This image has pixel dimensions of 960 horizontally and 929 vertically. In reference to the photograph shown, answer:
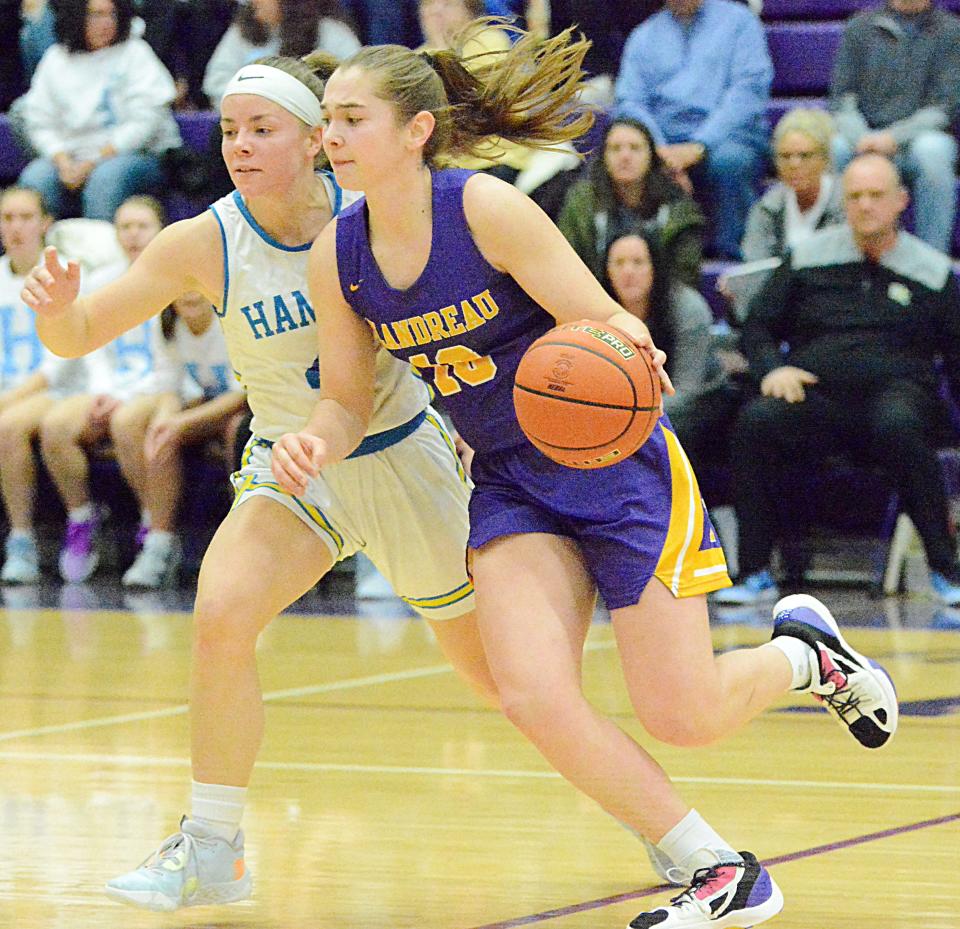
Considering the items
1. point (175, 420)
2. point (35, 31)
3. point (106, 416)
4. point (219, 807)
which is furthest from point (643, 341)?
point (35, 31)

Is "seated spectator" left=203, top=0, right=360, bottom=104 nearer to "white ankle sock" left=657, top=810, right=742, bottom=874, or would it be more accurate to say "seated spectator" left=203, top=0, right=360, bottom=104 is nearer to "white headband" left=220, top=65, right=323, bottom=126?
"white headband" left=220, top=65, right=323, bottom=126

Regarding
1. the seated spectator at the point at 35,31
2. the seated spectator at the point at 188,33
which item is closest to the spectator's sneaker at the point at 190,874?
the seated spectator at the point at 188,33

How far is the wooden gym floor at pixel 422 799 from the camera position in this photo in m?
3.53

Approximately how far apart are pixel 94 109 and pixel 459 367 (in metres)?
6.99

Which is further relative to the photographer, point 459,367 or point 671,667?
point 459,367

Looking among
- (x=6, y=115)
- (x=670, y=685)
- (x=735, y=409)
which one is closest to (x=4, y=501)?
(x=6, y=115)

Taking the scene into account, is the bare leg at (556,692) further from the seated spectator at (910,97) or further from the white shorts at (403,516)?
the seated spectator at (910,97)

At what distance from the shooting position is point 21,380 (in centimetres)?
927

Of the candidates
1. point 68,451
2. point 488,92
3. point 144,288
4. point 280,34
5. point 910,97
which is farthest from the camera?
point 280,34

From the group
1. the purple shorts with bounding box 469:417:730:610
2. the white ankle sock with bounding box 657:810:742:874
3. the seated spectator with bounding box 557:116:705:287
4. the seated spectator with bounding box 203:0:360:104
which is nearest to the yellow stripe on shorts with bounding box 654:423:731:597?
the purple shorts with bounding box 469:417:730:610

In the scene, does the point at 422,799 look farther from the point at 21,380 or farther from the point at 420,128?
the point at 21,380

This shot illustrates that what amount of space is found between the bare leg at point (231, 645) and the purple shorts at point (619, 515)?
0.44 meters

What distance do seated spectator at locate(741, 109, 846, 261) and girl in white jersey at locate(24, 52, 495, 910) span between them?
14.9 ft

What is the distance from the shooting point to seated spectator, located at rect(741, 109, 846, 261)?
8250mm
